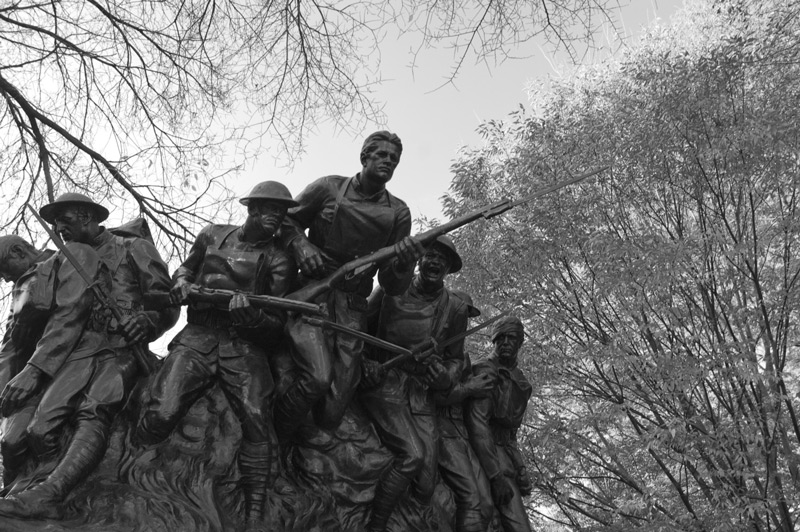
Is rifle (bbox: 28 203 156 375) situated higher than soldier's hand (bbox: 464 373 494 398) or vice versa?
soldier's hand (bbox: 464 373 494 398)

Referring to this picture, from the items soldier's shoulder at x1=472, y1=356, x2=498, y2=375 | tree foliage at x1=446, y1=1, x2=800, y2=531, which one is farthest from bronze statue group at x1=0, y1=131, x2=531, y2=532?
tree foliage at x1=446, y1=1, x2=800, y2=531

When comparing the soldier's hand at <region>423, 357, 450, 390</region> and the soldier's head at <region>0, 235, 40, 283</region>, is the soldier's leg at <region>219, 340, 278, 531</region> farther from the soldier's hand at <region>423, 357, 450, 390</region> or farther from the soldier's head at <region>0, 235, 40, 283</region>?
the soldier's head at <region>0, 235, 40, 283</region>

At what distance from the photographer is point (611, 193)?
11.2 m

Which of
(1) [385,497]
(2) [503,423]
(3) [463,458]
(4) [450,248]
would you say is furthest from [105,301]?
(2) [503,423]

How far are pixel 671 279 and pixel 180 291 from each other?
21.4 ft

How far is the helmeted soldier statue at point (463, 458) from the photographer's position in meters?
5.94

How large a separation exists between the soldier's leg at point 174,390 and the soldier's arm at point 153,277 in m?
0.32

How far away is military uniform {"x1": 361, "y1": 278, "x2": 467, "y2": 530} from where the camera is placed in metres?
5.46

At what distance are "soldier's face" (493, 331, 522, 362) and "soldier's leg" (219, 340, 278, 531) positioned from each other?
2382mm

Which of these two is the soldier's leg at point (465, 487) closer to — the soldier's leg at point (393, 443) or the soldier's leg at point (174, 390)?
the soldier's leg at point (393, 443)

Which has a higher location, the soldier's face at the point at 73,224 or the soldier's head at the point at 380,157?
the soldier's head at the point at 380,157

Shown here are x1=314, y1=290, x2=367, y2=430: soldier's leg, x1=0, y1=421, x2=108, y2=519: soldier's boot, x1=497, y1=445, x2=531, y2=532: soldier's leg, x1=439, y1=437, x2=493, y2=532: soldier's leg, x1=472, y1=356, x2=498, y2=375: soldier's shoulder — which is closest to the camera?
x1=0, y1=421, x2=108, y2=519: soldier's boot

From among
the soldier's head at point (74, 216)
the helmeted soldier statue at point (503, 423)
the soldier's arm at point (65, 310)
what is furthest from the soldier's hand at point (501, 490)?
the soldier's head at point (74, 216)

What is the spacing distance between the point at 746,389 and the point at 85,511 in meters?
8.03
